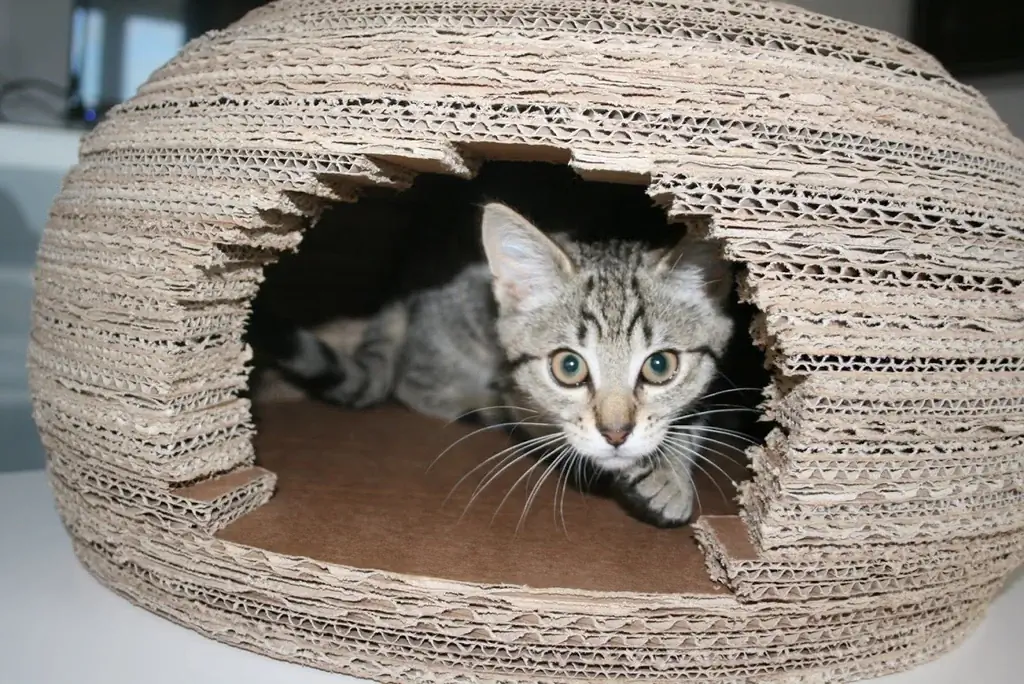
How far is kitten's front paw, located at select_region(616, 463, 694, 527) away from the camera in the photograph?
932 mm

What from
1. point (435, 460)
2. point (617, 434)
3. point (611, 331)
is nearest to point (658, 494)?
point (617, 434)

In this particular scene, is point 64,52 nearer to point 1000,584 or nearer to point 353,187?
point 353,187

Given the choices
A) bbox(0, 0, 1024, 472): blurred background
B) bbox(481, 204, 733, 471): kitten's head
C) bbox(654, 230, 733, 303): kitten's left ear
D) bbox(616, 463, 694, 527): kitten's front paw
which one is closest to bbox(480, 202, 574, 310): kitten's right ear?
bbox(481, 204, 733, 471): kitten's head

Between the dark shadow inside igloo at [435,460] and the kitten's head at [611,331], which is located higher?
the kitten's head at [611,331]

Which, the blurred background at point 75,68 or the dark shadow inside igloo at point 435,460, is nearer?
the dark shadow inside igloo at point 435,460

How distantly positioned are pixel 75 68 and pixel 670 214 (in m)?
1.83

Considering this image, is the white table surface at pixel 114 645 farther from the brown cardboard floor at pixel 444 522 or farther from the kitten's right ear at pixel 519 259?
the kitten's right ear at pixel 519 259

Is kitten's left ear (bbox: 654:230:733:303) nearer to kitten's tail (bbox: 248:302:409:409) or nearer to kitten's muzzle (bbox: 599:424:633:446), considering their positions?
kitten's muzzle (bbox: 599:424:633:446)

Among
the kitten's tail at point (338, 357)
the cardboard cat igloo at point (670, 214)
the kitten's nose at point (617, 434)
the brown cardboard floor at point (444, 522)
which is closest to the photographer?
the cardboard cat igloo at point (670, 214)

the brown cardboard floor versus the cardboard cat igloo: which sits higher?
the cardboard cat igloo

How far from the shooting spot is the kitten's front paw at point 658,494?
3.06 feet

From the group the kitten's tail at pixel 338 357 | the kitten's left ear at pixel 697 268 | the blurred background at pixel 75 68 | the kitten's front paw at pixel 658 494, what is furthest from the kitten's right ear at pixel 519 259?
the blurred background at pixel 75 68

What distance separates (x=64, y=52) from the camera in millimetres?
1858

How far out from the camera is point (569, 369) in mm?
988
